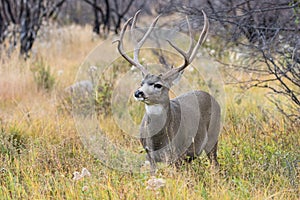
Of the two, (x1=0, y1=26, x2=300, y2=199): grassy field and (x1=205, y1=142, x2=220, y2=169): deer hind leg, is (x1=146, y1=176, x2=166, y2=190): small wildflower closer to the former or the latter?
(x1=0, y1=26, x2=300, y2=199): grassy field

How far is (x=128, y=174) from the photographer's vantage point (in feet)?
14.7

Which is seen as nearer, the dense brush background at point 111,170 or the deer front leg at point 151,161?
the dense brush background at point 111,170

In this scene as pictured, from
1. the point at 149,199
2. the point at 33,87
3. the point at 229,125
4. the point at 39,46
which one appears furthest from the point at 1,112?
the point at 39,46

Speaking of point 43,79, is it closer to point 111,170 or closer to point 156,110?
point 111,170

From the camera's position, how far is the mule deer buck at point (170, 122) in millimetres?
4426

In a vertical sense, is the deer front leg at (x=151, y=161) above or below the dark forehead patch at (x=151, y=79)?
below

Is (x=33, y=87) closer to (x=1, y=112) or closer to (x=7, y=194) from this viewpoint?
(x=1, y=112)

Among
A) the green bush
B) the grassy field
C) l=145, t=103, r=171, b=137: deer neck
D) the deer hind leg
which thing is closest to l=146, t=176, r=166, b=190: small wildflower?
the grassy field

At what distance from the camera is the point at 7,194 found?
3.86 metres

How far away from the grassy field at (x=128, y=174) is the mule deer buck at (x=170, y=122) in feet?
0.46

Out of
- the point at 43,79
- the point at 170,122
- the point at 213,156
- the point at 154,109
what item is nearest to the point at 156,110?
the point at 154,109

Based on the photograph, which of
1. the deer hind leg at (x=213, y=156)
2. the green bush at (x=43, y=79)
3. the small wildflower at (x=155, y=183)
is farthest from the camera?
the green bush at (x=43, y=79)

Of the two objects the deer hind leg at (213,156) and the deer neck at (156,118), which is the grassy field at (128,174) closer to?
the deer hind leg at (213,156)

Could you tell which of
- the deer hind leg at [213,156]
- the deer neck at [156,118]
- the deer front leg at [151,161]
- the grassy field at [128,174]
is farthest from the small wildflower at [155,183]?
the deer hind leg at [213,156]
